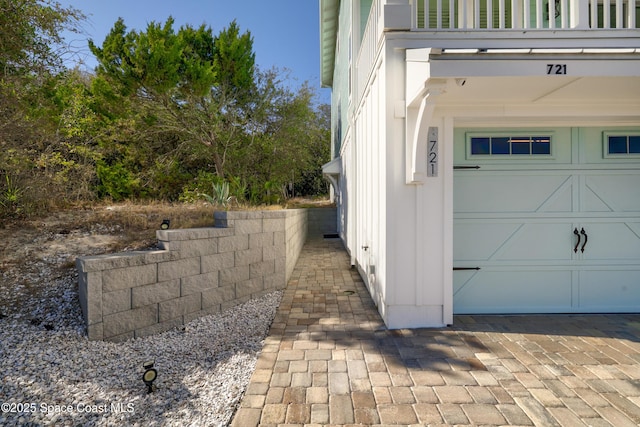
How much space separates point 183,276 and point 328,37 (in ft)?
34.6

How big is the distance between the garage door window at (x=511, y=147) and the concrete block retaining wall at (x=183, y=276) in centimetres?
288

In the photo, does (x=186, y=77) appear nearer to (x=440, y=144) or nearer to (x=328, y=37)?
(x=328, y=37)

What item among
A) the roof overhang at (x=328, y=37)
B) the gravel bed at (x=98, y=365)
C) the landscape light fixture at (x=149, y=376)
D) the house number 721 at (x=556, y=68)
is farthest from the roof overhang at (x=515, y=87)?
the roof overhang at (x=328, y=37)

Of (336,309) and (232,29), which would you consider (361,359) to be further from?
(232,29)

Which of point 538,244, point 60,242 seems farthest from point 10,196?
point 538,244

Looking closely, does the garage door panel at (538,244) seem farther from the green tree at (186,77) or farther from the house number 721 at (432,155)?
the green tree at (186,77)

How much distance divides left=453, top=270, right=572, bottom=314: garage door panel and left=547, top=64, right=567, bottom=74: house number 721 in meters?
2.18

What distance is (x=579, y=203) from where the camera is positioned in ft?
12.4

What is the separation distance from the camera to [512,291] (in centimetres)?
383

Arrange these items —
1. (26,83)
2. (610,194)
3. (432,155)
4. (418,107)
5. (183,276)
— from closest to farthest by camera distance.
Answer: (418,107)
(432,155)
(183,276)
(610,194)
(26,83)

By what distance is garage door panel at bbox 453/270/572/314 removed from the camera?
381cm

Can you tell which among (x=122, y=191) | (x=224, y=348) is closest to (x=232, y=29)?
(x=122, y=191)

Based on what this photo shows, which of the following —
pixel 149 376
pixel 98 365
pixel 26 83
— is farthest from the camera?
pixel 26 83

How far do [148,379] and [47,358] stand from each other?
983 millimetres
